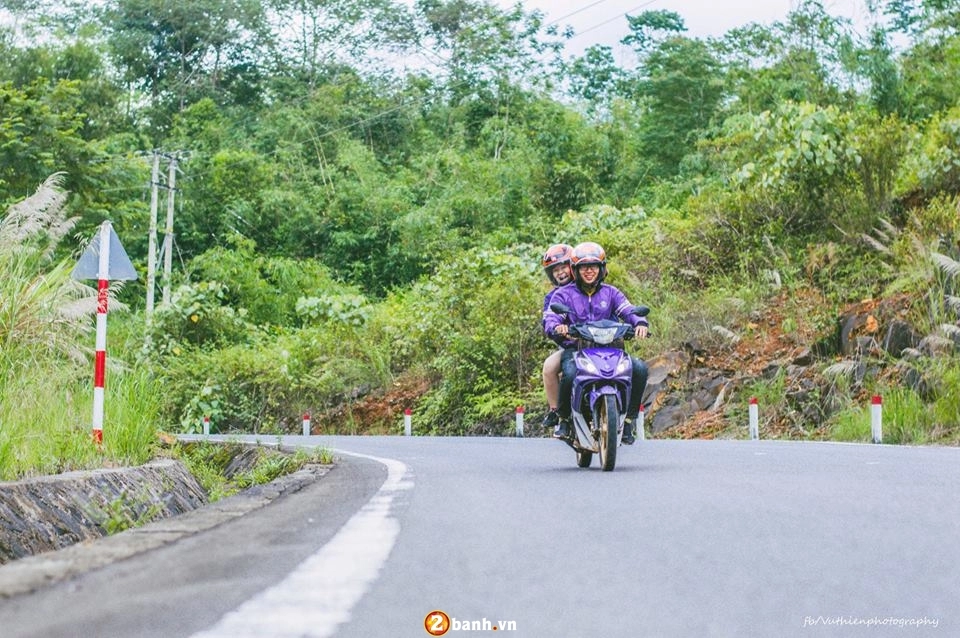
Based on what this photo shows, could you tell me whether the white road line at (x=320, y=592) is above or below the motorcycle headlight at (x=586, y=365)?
below

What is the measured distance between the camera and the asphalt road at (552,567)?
3074 mm

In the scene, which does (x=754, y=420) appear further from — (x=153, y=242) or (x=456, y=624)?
(x=153, y=242)

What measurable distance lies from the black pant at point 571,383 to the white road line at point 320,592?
4.45 metres

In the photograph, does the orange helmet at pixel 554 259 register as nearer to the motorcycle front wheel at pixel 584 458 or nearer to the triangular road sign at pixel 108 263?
the motorcycle front wheel at pixel 584 458

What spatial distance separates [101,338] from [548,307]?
150 inches

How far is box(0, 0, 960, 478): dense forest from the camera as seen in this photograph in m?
21.0

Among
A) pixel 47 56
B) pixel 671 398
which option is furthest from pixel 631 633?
pixel 47 56

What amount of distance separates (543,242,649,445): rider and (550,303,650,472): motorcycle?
0.42 ft

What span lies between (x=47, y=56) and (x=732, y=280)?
1255 inches

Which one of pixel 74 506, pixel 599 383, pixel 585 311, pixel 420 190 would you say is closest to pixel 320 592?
pixel 74 506

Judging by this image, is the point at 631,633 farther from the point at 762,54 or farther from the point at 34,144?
the point at 762,54

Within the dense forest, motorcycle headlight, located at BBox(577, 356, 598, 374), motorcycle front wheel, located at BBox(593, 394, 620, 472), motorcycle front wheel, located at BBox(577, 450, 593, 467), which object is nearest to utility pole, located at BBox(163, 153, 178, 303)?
the dense forest

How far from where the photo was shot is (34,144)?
96.8 ft

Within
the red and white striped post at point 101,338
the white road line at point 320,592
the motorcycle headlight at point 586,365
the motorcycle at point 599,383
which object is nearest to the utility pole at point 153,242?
the red and white striped post at point 101,338
